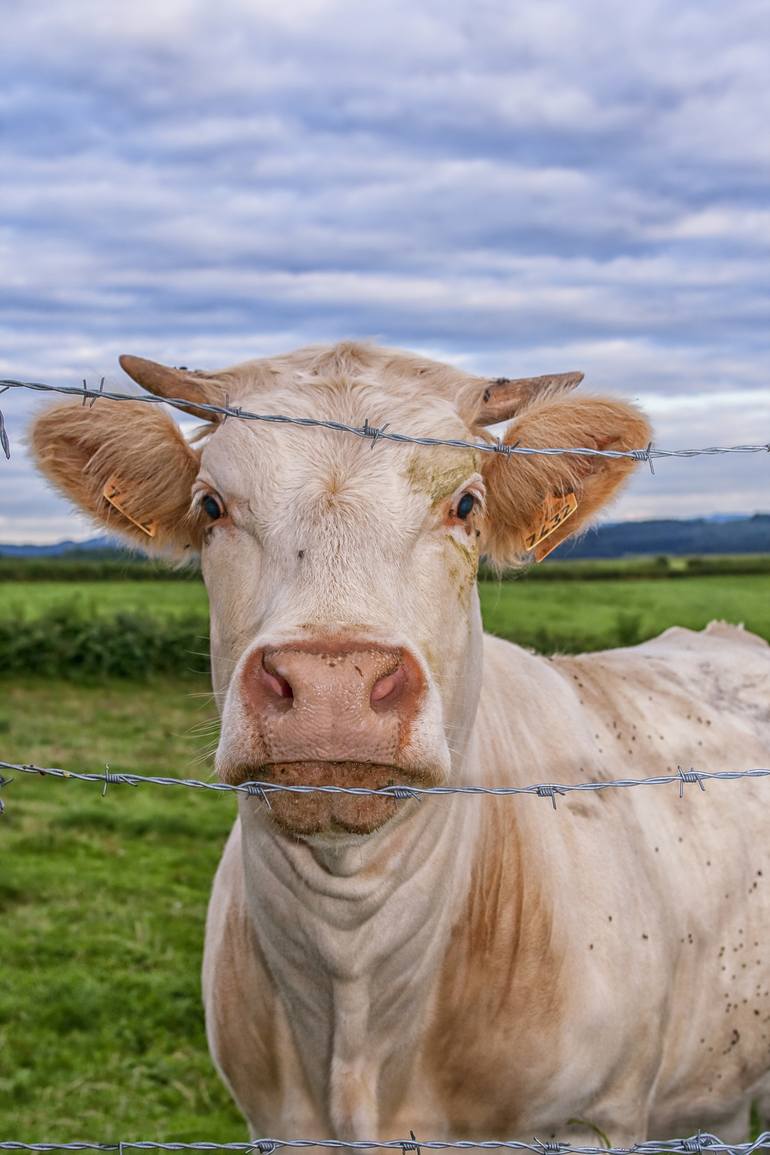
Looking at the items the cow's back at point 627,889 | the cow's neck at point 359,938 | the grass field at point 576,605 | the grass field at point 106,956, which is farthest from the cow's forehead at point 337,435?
the grass field at point 576,605

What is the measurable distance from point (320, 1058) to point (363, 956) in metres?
0.40

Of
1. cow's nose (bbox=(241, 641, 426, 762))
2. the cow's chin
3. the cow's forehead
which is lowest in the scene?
the cow's chin

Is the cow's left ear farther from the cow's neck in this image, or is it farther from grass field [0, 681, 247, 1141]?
grass field [0, 681, 247, 1141]

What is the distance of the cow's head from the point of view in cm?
255

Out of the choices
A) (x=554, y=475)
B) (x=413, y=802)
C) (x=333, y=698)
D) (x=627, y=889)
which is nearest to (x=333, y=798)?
(x=333, y=698)

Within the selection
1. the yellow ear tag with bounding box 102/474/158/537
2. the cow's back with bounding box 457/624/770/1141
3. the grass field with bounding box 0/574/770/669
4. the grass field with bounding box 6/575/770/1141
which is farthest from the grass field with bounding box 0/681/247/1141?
the grass field with bounding box 0/574/770/669

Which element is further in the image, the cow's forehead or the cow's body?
the cow's body

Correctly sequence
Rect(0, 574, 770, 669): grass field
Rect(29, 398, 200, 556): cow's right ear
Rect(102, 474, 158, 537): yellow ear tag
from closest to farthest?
Rect(29, 398, 200, 556): cow's right ear, Rect(102, 474, 158, 537): yellow ear tag, Rect(0, 574, 770, 669): grass field

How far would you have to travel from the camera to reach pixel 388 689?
8.34 feet

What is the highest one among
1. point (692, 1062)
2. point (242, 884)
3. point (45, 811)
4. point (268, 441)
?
point (268, 441)

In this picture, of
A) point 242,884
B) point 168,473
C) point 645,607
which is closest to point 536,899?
point 242,884

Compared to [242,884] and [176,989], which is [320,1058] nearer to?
[242,884]

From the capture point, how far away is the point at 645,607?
21594 millimetres

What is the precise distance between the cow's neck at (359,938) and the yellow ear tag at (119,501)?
97cm
